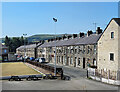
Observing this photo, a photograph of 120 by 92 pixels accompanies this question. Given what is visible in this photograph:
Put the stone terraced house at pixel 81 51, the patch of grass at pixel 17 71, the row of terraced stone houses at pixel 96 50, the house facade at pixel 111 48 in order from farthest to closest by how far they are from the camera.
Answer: the stone terraced house at pixel 81 51
the patch of grass at pixel 17 71
the row of terraced stone houses at pixel 96 50
the house facade at pixel 111 48

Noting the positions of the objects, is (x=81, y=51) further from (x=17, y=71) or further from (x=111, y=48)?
(x=17, y=71)

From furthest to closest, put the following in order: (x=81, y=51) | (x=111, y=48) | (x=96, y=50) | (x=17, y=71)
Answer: (x=81, y=51) < (x=96, y=50) < (x=17, y=71) < (x=111, y=48)

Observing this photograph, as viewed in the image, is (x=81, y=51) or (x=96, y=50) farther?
(x=81, y=51)

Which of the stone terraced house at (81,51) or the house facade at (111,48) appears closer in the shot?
the house facade at (111,48)

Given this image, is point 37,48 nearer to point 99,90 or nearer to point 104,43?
point 104,43

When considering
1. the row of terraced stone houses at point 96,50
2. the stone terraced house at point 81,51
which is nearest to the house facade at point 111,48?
the row of terraced stone houses at point 96,50

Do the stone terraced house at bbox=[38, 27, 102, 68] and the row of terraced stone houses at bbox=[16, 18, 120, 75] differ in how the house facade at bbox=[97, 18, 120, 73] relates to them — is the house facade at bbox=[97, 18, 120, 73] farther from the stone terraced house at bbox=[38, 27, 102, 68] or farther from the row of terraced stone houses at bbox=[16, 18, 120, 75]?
the stone terraced house at bbox=[38, 27, 102, 68]

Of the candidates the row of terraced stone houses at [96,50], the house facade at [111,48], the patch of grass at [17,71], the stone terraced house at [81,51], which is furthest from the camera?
the stone terraced house at [81,51]

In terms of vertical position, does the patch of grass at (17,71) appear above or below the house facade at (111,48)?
below

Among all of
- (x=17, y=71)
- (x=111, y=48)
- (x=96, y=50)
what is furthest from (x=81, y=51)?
(x=17, y=71)

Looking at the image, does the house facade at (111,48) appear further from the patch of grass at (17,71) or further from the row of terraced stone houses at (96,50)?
the patch of grass at (17,71)

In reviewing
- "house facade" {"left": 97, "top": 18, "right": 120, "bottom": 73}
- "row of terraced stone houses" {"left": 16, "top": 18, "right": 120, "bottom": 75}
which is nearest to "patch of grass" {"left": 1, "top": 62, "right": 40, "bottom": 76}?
"row of terraced stone houses" {"left": 16, "top": 18, "right": 120, "bottom": 75}

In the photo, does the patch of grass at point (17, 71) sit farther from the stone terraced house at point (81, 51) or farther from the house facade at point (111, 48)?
the house facade at point (111, 48)

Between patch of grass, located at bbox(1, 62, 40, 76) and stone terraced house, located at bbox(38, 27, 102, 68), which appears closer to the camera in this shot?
patch of grass, located at bbox(1, 62, 40, 76)
